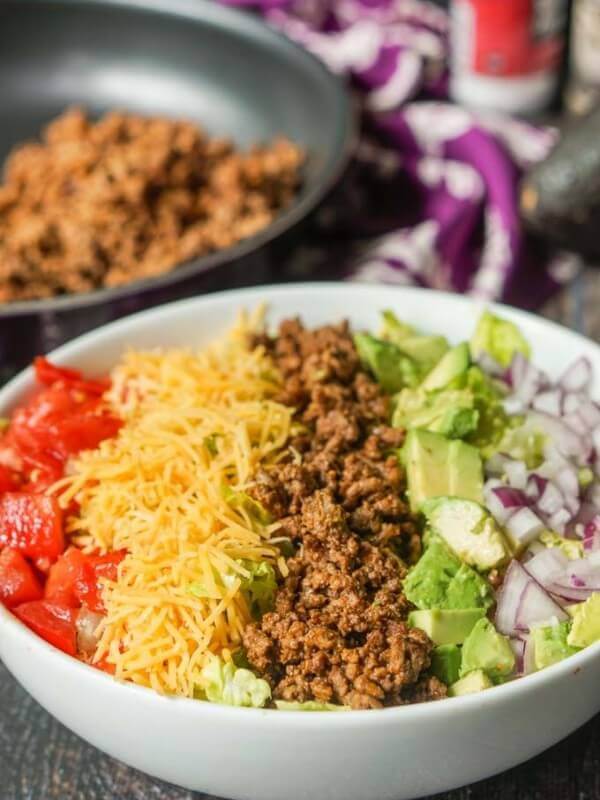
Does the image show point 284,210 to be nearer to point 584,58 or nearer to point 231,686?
point 584,58

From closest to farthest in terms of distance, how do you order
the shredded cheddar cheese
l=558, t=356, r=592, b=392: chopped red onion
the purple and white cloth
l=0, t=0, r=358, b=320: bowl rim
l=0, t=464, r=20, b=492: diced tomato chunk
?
the shredded cheddar cheese, l=0, t=464, r=20, b=492: diced tomato chunk, l=558, t=356, r=592, b=392: chopped red onion, l=0, t=0, r=358, b=320: bowl rim, the purple and white cloth

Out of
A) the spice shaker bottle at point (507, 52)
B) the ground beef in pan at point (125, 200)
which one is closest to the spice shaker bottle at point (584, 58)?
the spice shaker bottle at point (507, 52)

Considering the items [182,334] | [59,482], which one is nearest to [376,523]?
[59,482]

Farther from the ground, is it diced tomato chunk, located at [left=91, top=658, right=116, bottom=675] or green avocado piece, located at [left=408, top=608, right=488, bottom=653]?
green avocado piece, located at [left=408, top=608, right=488, bottom=653]

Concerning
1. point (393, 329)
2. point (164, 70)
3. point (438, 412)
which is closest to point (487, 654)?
point (438, 412)

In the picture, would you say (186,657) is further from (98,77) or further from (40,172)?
(98,77)

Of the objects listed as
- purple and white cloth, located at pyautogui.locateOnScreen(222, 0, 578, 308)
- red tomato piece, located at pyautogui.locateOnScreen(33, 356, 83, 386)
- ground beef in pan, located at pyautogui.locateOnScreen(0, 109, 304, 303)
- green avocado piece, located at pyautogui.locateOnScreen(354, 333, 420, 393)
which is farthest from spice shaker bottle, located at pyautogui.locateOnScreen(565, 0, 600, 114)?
red tomato piece, located at pyautogui.locateOnScreen(33, 356, 83, 386)

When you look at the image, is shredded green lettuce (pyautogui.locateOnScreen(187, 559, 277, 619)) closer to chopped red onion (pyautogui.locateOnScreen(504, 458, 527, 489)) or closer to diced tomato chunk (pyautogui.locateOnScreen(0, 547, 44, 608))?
diced tomato chunk (pyautogui.locateOnScreen(0, 547, 44, 608))
